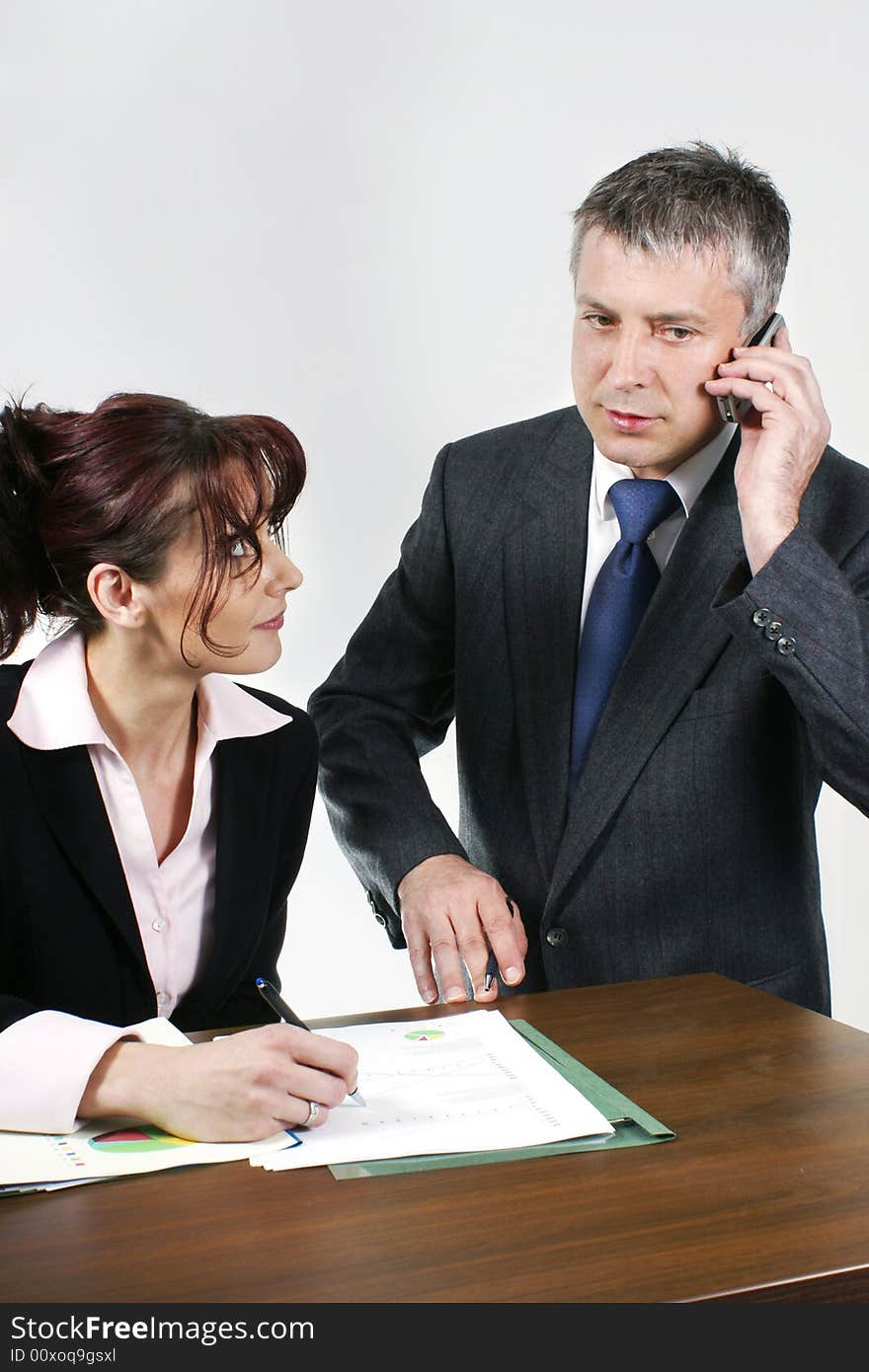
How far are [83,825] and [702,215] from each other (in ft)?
3.54

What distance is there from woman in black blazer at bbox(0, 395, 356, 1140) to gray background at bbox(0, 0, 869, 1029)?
1.64 metres

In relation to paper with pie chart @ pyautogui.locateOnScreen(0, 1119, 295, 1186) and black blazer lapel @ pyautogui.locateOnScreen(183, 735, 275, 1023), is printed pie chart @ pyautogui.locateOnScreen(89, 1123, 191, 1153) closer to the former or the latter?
paper with pie chart @ pyautogui.locateOnScreen(0, 1119, 295, 1186)

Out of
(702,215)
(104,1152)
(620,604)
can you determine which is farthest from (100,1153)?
(702,215)

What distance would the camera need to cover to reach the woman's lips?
191 centimetres

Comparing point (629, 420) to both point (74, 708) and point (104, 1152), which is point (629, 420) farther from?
point (104, 1152)

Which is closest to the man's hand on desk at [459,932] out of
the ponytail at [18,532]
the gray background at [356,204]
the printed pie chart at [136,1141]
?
the printed pie chart at [136,1141]

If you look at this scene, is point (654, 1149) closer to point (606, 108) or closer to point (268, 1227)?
point (268, 1227)

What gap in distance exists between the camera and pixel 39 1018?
4.52 feet

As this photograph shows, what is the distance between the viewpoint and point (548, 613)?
2111mm

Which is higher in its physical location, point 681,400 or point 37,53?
point 37,53

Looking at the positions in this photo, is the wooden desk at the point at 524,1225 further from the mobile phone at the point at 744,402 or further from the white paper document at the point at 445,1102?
the mobile phone at the point at 744,402

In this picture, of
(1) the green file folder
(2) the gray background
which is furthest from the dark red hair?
(2) the gray background

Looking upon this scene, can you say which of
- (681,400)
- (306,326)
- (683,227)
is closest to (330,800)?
(681,400)

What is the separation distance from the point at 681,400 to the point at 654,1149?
1.02 m
